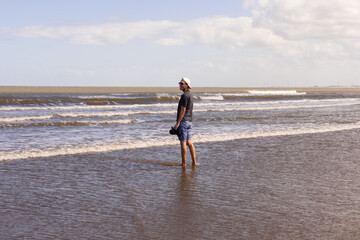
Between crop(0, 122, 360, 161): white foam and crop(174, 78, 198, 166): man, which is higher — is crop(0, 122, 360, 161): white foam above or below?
below

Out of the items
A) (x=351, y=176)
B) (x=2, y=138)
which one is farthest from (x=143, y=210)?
(x=2, y=138)

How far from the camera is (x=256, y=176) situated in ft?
24.2

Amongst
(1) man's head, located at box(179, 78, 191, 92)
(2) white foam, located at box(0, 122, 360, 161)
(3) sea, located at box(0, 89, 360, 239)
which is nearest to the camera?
(3) sea, located at box(0, 89, 360, 239)

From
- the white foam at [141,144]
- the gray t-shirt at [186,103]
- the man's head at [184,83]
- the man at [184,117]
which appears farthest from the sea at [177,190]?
the man's head at [184,83]

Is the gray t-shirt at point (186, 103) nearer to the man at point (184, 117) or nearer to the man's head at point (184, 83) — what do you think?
the man at point (184, 117)

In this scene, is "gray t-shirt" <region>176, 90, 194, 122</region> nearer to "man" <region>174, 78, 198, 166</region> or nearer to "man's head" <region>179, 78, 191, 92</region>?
"man" <region>174, 78, 198, 166</region>

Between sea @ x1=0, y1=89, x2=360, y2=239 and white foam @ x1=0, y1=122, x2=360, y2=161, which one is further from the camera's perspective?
white foam @ x1=0, y1=122, x2=360, y2=161

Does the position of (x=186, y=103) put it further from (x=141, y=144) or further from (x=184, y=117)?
(x=141, y=144)

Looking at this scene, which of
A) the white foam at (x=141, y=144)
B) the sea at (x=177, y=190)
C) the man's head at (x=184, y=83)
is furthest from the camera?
the white foam at (x=141, y=144)

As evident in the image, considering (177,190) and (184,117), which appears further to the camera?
(184,117)

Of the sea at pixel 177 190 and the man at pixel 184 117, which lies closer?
the sea at pixel 177 190

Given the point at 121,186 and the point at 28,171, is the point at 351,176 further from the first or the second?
the point at 28,171

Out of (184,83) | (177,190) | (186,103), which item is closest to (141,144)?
(186,103)

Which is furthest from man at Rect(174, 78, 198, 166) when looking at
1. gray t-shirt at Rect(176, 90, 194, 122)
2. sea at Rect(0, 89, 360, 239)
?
sea at Rect(0, 89, 360, 239)
